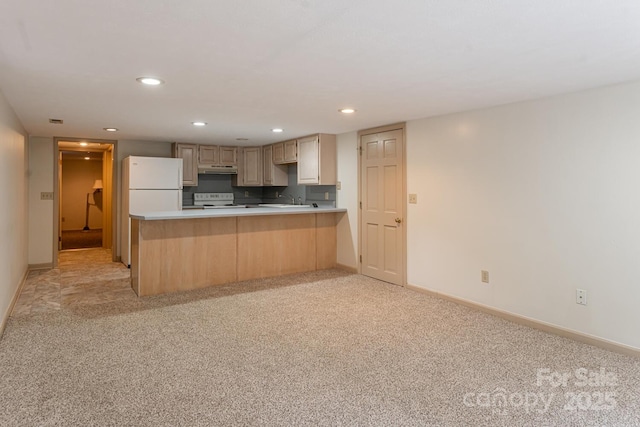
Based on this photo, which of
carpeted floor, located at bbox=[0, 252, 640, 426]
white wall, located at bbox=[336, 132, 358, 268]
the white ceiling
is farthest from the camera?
white wall, located at bbox=[336, 132, 358, 268]

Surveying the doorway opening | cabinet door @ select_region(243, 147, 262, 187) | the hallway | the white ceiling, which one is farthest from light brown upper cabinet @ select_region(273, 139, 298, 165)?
the doorway opening

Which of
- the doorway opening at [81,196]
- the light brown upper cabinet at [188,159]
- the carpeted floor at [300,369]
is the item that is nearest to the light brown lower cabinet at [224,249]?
the carpeted floor at [300,369]

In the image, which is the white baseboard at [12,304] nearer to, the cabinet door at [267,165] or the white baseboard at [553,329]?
the cabinet door at [267,165]

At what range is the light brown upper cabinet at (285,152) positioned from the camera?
20.0 ft

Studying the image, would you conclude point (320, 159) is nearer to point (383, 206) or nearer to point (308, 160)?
point (308, 160)

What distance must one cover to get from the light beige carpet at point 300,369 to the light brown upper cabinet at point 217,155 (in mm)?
3424

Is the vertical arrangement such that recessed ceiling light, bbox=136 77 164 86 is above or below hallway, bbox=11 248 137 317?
above

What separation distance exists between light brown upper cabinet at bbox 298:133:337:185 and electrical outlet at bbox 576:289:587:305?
11.1 feet

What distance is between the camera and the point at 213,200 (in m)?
7.20

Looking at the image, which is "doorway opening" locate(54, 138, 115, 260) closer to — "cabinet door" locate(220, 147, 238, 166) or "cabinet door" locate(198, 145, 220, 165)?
"cabinet door" locate(198, 145, 220, 165)

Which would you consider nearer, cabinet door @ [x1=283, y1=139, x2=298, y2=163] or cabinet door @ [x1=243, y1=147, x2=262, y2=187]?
cabinet door @ [x1=283, y1=139, x2=298, y2=163]

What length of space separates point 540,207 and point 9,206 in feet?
16.1

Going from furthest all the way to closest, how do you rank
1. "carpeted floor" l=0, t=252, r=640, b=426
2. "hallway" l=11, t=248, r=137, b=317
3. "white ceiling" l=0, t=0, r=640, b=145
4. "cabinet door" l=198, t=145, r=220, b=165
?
"cabinet door" l=198, t=145, r=220, b=165
"hallway" l=11, t=248, r=137, b=317
"carpeted floor" l=0, t=252, r=640, b=426
"white ceiling" l=0, t=0, r=640, b=145

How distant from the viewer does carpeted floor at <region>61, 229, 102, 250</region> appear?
8234 millimetres
